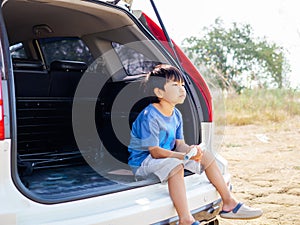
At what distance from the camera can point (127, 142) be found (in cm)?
289

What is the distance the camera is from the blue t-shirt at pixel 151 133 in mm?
2293

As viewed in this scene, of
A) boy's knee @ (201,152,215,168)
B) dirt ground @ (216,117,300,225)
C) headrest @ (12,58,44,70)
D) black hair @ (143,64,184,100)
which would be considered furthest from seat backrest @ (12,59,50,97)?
dirt ground @ (216,117,300,225)

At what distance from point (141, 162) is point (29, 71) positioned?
4.39 ft

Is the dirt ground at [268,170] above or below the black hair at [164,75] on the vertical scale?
below

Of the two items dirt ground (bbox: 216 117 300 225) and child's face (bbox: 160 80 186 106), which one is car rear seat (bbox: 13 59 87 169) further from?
dirt ground (bbox: 216 117 300 225)

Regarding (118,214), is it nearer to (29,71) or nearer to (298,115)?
(29,71)

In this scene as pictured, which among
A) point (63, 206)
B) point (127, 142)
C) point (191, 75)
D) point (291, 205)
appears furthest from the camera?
point (291, 205)

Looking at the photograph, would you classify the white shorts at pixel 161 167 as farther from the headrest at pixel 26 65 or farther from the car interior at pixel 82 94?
the headrest at pixel 26 65

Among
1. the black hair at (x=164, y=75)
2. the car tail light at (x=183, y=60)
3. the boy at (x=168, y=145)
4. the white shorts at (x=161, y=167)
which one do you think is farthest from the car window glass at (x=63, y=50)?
the white shorts at (x=161, y=167)

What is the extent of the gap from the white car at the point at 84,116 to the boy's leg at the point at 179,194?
0.03 m

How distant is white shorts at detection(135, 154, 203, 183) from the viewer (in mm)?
2137

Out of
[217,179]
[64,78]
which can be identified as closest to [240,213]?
[217,179]

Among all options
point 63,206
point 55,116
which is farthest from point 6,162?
point 55,116

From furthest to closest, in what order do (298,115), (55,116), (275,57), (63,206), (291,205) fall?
1. (275,57)
2. (298,115)
3. (291,205)
4. (55,116)
5. (63,206)
